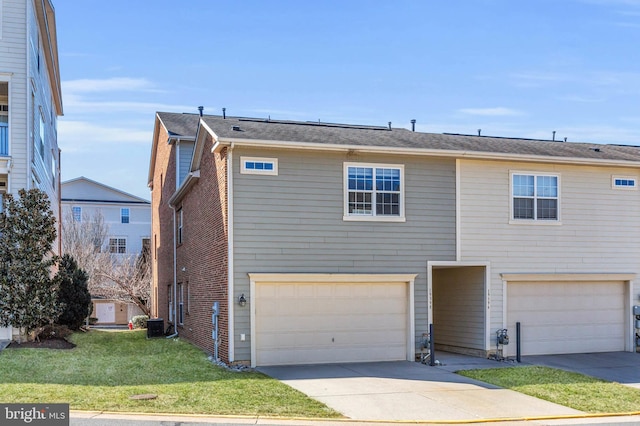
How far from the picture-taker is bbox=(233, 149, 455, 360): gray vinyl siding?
54.9ft

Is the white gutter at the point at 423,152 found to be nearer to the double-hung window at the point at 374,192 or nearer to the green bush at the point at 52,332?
the double-hung window at the point at 374,192

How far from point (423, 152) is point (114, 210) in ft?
120

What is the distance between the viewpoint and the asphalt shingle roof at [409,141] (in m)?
17.5

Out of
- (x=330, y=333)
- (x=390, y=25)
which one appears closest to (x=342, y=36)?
(x=390, y=25)

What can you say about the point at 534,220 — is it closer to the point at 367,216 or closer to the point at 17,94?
the point at 367,216

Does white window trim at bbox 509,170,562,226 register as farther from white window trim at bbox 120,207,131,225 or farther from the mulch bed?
white window trim at bbox 120,207,131,225

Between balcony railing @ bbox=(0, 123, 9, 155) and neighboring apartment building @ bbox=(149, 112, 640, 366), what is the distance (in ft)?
16.7

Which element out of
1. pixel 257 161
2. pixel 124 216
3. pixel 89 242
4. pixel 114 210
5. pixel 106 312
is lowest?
pixel 106 312

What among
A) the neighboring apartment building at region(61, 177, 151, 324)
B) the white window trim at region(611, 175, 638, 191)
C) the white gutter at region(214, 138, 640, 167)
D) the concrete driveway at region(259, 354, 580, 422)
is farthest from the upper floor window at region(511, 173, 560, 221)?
the neighboring apartment building at region(61, 177, 151, 324)

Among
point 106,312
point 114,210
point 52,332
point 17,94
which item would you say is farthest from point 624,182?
point 114,210

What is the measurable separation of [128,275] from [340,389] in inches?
1112

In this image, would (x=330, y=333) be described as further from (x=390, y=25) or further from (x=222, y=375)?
(x=390, y=25)

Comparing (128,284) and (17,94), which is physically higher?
(17,94)

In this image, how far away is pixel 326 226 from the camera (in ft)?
57.2
